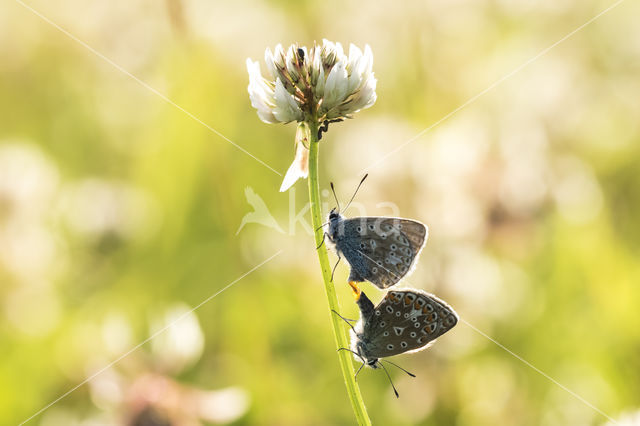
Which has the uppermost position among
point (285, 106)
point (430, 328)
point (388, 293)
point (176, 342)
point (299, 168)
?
point (285, 106)

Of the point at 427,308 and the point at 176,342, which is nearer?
the point at 427,308

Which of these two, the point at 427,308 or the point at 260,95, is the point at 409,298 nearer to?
the point at 427,308

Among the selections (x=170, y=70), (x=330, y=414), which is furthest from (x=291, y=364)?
(x=170, y=70)

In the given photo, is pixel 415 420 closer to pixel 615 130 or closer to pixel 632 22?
pixel 615 130

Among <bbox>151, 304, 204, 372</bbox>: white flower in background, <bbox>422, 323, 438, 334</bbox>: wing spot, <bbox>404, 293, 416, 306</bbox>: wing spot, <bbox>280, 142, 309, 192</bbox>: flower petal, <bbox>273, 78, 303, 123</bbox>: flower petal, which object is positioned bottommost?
<bbox>151, 304, 204, 372</bbox>: white flower in background

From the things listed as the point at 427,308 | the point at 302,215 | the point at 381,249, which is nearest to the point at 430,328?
the point at 427,308

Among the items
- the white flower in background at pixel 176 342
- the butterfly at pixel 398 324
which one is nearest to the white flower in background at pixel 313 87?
the butterfly at pixel 398 324

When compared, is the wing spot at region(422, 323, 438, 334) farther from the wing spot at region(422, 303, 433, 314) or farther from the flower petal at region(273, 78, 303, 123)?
the flower petal at region(273, 78, 303, 123)

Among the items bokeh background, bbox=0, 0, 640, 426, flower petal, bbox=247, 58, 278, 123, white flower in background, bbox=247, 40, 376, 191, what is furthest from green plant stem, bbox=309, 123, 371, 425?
bokeh background, bbox=0, 0, 640, 426

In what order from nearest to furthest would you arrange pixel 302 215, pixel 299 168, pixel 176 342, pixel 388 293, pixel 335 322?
pixel 335 322, pixel 388 293, pixel 299 168, pixel 176 342, pixel 302 215
